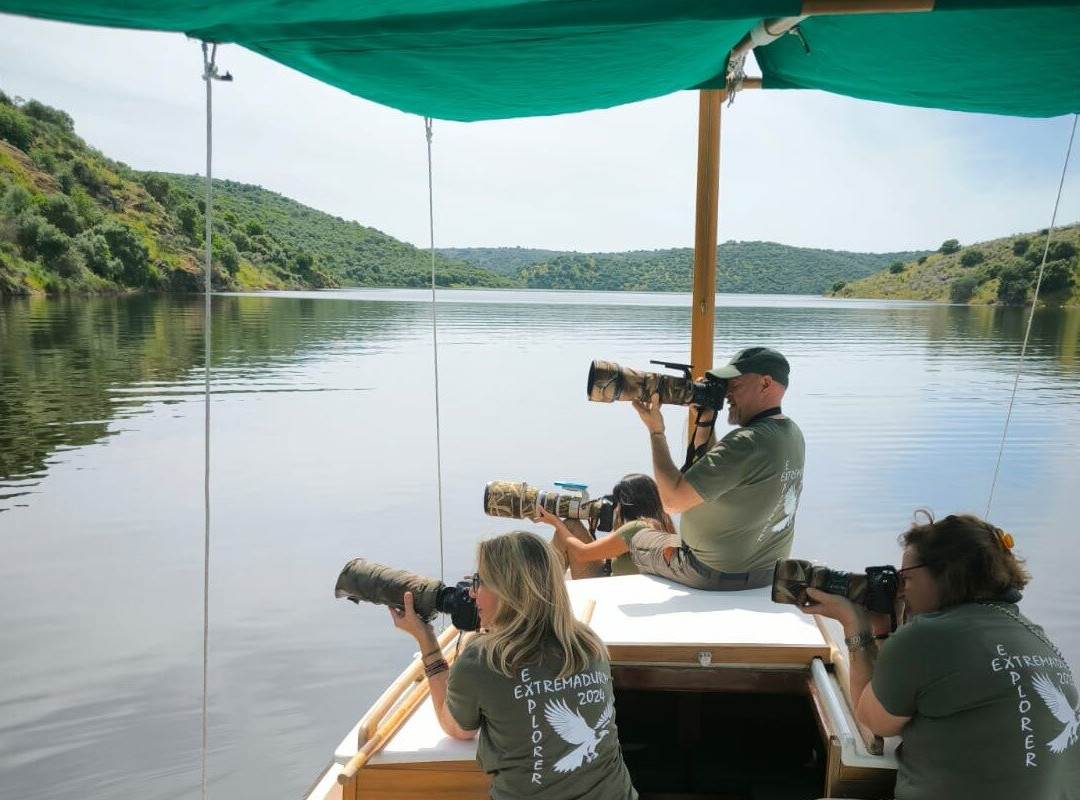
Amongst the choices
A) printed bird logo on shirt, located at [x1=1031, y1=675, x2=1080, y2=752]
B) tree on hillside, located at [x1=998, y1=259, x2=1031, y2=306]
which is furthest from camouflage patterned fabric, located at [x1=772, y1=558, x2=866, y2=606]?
tree on hillside, located at [x1=998, y1=259, x2=1031, y2=306]

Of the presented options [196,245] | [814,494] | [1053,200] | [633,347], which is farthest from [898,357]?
[196,245]

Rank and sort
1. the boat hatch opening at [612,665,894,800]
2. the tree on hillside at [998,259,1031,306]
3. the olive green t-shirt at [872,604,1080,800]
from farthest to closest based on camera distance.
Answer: the tree on hillside at [998,259,1031,306] → the boat hatch opening at [612,665,894,800] → the olive green t-shirt at [872,604,1080,800]

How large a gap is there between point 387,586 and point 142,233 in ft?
180

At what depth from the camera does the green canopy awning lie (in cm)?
144

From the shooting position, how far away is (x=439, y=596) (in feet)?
5.19

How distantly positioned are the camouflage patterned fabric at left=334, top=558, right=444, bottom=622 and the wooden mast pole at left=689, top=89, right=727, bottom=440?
1797mm

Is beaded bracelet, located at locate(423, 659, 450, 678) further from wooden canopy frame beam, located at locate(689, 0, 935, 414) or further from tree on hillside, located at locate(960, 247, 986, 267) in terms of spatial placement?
tree on hillside, located at locate(960, 247, 986, 267)

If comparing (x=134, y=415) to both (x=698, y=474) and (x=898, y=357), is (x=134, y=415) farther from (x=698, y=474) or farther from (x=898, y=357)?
(x=898, y=357)

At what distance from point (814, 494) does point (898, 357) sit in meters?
17.5

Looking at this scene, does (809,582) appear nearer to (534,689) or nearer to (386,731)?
(534,689)

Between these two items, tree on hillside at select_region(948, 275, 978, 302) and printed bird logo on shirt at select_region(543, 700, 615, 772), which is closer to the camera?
printed bird logo on shirt at select_region(543, 700, 615, 772)

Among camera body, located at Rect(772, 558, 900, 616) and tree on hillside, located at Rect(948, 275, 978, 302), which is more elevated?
tree on hillside, located at Rect(948, 275, 978, 302)

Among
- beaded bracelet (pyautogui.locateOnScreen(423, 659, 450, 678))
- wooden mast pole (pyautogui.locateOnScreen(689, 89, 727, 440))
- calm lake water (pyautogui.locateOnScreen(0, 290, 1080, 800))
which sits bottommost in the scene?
calm lake water (pyautogui.locateOnScreen(0, 290, 1080, 800))

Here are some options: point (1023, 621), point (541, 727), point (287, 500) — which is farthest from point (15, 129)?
point (1023, 621)
